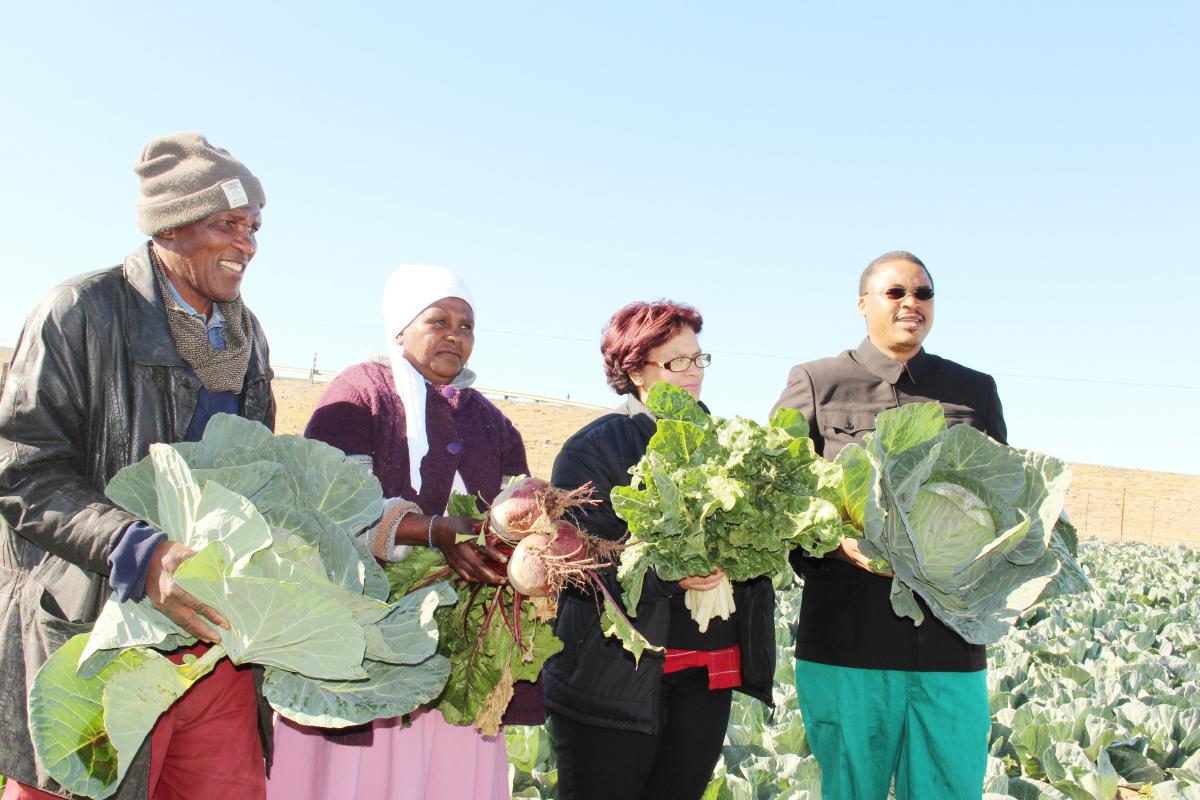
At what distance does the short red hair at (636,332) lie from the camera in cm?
299

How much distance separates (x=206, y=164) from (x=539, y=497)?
1242 millimetres

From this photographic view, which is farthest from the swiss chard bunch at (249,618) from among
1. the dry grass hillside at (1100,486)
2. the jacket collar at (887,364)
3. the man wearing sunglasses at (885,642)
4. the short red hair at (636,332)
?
the dry grass hillside at (1100,486)

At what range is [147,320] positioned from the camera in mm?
2264

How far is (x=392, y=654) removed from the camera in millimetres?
2053

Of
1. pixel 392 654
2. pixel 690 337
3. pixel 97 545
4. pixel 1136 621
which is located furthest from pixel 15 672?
pixel 1136 621

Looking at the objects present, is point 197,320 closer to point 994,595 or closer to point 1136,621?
point 994,595

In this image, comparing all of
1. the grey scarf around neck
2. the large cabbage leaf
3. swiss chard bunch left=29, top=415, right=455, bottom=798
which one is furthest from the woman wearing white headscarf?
the large cabbage leaf

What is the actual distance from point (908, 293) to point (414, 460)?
1801 millimetres

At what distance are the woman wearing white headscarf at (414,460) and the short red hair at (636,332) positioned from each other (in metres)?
0.46

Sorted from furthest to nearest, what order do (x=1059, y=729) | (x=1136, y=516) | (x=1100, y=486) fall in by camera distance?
(x=1100, y=486) → (x=1136, y=516) → (x=1059, y=729)

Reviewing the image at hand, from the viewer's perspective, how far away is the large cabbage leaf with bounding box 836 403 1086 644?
2387mm

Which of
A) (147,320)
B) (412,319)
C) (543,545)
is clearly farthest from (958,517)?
(147,320)

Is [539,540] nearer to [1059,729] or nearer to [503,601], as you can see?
[503,601]

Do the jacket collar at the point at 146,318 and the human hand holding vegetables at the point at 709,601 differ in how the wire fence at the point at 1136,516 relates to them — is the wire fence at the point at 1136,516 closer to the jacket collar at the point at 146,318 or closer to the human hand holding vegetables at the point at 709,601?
the human hand holding vegetables at the point at 709,601
